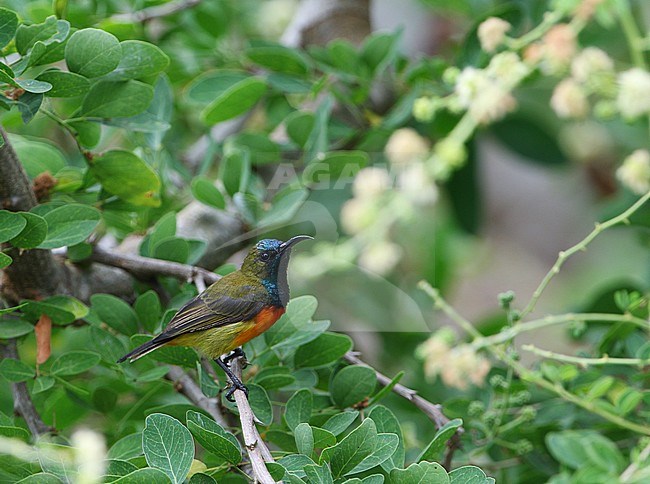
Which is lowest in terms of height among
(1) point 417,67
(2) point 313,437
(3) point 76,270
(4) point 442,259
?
(4) point 442,259

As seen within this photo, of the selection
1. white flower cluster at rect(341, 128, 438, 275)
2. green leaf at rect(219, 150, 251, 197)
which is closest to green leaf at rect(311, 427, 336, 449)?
green leaf at rect(219, 150, 251, 197)

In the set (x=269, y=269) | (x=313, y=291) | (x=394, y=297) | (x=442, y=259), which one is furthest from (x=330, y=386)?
(x=442, y=259)

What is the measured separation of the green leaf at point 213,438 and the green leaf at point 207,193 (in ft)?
1.58

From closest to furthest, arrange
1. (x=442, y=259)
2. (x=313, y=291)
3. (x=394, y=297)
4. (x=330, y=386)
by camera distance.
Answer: (x=330, y=386)
(x=313, y=291)
(x=394, y=297)
(x=442, y=259)

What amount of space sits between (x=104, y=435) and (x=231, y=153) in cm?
44

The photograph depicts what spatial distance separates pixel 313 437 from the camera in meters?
0.74

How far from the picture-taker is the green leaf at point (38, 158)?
107 cm

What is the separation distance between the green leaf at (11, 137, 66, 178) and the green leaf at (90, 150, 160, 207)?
101 millimetres

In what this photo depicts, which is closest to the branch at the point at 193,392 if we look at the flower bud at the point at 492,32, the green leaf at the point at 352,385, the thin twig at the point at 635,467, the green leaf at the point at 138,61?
the green leaf at the point at 352,385

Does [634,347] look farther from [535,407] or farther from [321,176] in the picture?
[321,176]

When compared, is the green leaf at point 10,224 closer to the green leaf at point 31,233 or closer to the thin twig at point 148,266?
the green leaf at point 31,233

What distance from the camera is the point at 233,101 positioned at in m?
1.30

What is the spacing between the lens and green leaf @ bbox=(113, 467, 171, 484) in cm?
65

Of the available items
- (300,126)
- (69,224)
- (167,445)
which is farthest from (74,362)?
(300,126)
